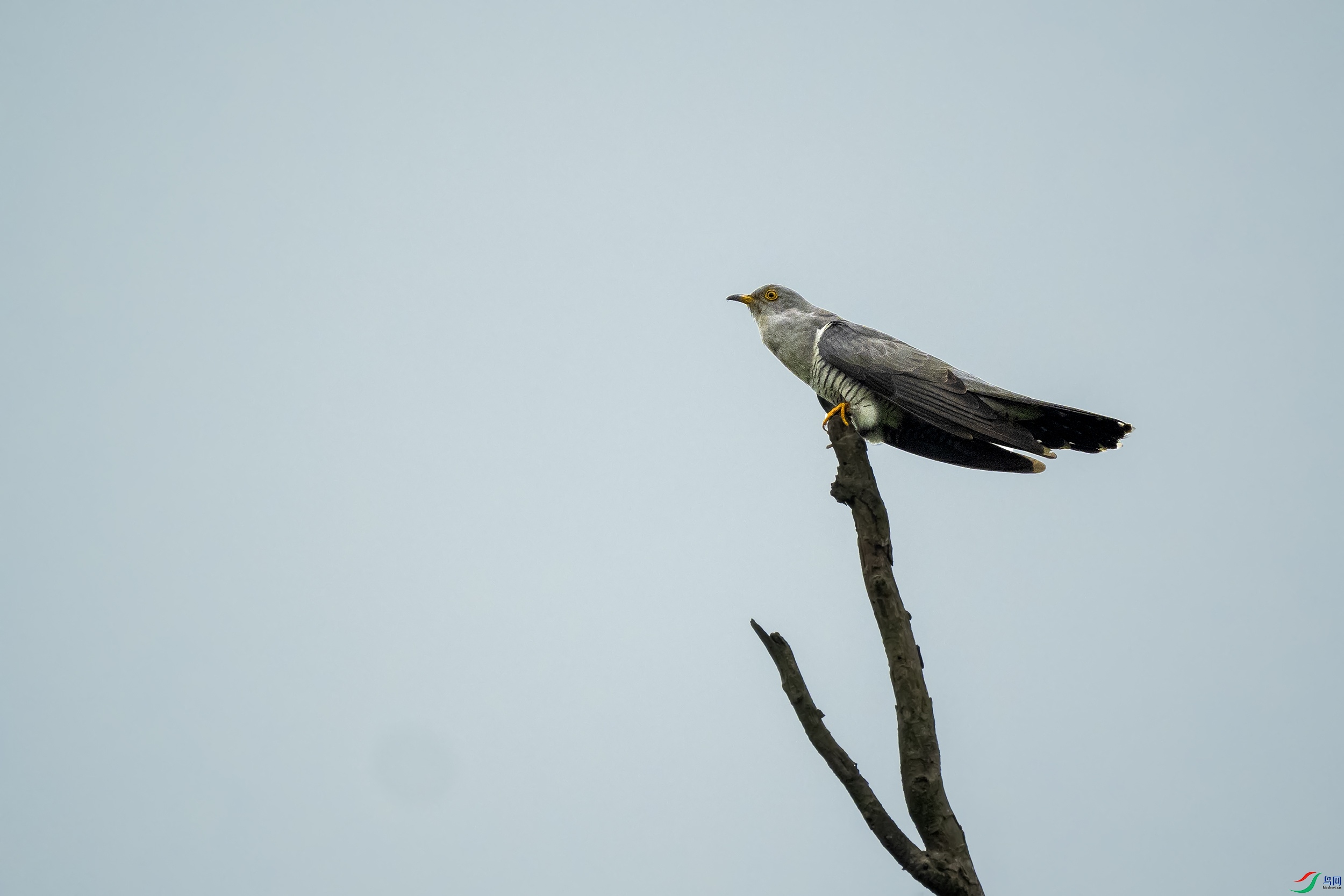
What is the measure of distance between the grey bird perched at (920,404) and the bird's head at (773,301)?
70 mm

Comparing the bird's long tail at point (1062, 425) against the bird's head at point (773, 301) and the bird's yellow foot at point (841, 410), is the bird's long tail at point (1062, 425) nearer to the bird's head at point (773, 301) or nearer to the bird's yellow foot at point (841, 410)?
the bird's yellow foot at point (841, 410)

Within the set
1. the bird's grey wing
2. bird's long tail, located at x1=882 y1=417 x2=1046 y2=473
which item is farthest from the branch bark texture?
bird's long tail, located at x1=882 y1=417 x2=1046 y2=473

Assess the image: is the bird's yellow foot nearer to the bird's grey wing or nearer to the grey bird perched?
the grey bird perched

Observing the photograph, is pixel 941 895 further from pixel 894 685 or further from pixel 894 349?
pixel 894 349

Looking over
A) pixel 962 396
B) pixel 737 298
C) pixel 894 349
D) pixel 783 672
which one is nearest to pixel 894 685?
pixel 783 672

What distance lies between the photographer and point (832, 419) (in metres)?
4.47

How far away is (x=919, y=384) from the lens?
4898mm

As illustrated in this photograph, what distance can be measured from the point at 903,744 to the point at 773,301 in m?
3.22

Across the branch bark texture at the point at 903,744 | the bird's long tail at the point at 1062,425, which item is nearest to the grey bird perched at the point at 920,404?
the bird's long tail at the point at 1062,425

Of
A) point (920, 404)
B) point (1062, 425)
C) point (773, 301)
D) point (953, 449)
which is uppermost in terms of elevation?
point (773, 301)

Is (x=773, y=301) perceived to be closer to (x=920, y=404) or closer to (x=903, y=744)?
(x=920, y=404)

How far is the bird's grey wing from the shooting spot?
4648mm

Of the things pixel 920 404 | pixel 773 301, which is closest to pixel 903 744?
pixel 920 404

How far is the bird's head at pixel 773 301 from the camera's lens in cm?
584
